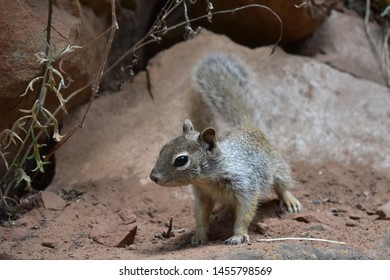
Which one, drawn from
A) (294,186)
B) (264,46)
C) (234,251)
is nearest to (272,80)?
(264,46)

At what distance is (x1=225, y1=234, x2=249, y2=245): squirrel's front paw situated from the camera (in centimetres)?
418

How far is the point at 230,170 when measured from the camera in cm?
448

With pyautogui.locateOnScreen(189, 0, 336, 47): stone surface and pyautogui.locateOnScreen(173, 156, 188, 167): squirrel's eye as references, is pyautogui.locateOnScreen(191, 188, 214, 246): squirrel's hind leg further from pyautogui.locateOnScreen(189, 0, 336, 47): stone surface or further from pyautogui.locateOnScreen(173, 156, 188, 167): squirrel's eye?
pyautogui.locateOnScreen(189, 0, 336, 47): stone surface

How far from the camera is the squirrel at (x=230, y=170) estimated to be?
14.0ft

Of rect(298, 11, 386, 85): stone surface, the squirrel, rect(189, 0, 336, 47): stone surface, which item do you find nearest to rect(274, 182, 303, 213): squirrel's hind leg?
the squirrel

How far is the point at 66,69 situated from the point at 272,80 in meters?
2.21

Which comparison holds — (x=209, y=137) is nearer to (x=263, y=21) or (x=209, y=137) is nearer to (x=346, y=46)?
(x=263, y=21)

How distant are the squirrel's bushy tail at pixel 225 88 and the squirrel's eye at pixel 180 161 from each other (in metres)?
1.25

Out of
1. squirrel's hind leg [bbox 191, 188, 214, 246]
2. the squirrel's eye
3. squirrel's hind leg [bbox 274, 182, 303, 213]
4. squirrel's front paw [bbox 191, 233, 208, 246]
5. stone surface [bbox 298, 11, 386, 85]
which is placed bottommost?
squirrel's hind leg [bbox 274, 182, 303, 213]

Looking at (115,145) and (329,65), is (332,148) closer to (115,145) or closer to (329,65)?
(329,65)

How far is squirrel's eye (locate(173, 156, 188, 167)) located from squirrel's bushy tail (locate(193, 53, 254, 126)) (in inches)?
49.4

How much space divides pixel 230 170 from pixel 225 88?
1217mm

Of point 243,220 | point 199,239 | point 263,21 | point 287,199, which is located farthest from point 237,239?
point 263,21

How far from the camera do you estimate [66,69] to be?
4.75 metres
